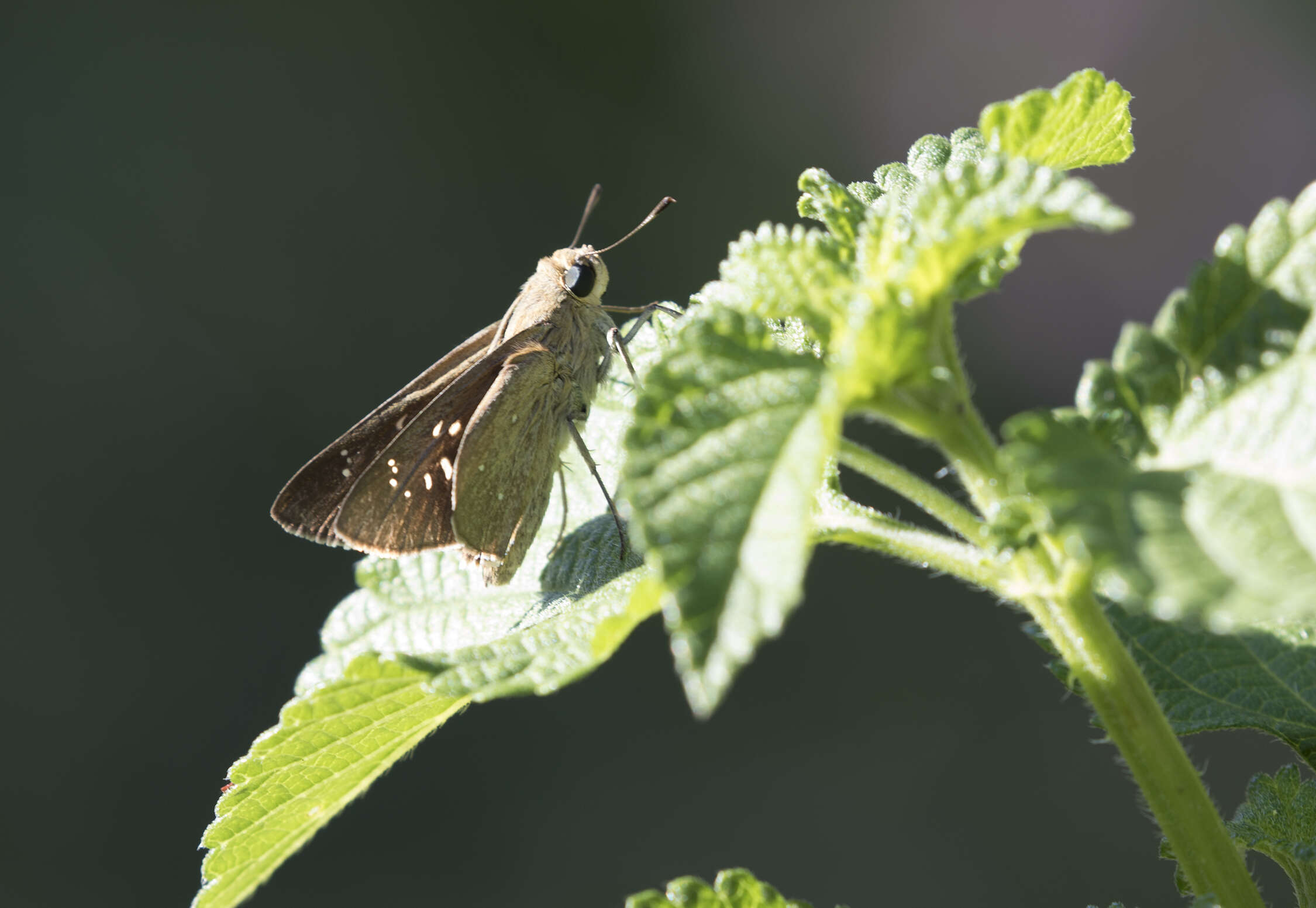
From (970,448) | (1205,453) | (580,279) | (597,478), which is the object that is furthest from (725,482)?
(580,279)

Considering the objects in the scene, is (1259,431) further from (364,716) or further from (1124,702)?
(364,716)

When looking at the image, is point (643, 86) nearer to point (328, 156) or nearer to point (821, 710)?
point (328, 156)

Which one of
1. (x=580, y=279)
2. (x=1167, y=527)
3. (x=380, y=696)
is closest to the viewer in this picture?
(x=1167, y=527)

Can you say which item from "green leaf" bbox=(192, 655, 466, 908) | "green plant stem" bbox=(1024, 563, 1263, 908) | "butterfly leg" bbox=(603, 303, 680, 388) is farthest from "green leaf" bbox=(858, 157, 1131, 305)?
"butterfly leg" bbox=(603, 303, 680, 388)

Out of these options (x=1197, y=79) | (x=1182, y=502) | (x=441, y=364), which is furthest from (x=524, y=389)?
(x=1197, y=79)

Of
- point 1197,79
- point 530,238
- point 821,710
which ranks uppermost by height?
point 530,238
